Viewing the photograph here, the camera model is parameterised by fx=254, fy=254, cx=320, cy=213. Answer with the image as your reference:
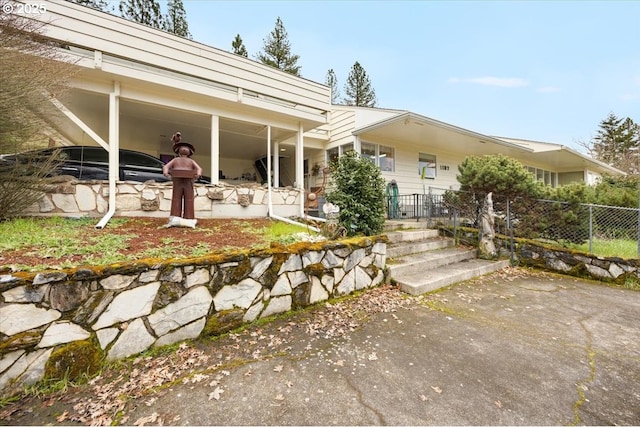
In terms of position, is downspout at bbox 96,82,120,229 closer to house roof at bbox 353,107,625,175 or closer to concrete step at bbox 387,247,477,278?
concrete step at bbox 387,247,477,278

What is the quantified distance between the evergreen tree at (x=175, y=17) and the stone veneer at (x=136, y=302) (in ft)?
58.0

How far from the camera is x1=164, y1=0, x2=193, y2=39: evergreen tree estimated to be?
14.5 metres

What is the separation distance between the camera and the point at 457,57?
11.4 meters

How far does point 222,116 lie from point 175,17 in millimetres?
13877

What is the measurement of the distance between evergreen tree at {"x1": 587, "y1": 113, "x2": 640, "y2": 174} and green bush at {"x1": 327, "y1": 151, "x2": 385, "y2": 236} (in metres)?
27.6

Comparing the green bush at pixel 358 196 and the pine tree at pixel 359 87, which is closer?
the green bush at pixel 358 196

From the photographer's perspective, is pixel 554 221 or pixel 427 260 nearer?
pixel 427 260

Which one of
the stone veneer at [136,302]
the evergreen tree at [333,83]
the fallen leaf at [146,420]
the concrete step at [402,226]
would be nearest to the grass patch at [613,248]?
the concrete step at [402,226]

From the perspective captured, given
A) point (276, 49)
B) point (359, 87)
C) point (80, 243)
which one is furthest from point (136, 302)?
point (359, 87)

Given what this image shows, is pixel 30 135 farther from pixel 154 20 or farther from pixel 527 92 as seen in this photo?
pixel 527 92

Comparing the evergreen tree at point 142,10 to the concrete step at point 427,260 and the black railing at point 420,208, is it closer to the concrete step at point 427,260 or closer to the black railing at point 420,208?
the black railing at point 420,208

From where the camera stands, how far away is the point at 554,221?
5703 millimetres

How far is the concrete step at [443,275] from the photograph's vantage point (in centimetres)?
394

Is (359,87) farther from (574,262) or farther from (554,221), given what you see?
(574,262)
